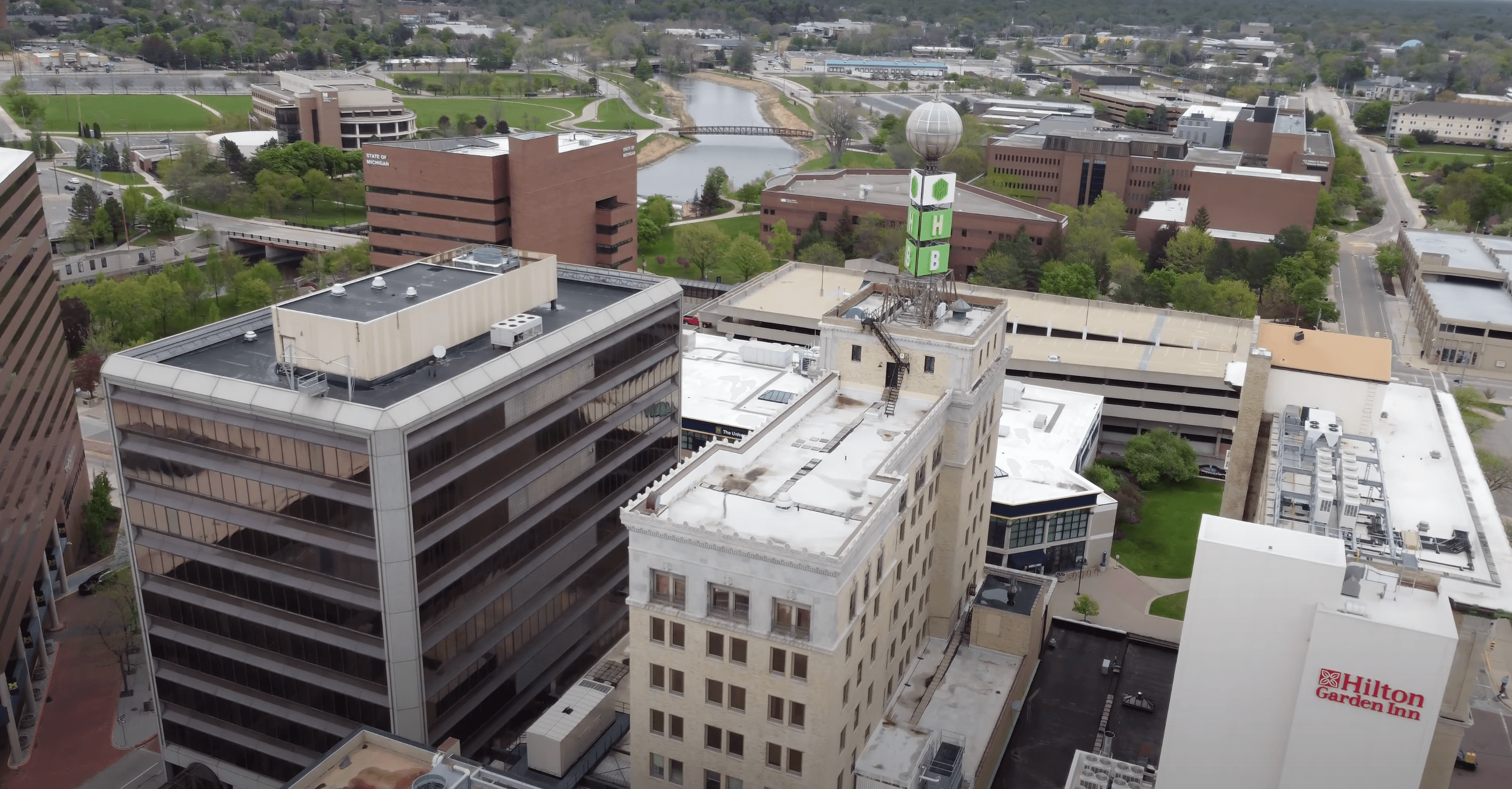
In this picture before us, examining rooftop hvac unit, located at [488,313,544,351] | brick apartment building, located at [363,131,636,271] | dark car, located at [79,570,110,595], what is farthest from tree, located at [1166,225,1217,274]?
dark car, located at [79,570,110,595]

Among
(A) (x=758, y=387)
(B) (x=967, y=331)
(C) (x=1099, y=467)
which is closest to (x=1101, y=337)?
(C) (x=1099, y=467)

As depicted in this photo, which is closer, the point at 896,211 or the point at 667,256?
the point at 896,211

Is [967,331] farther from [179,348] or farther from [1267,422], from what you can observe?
[179,348]

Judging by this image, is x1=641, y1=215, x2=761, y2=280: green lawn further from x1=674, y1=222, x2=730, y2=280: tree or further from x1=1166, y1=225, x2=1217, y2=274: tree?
x1=1166, y1=225, x2=1217, y2=274: tree

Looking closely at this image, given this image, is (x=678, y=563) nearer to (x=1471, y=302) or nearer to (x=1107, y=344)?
(x=1107, y=344)

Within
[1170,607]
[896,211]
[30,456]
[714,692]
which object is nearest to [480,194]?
[896,211]
